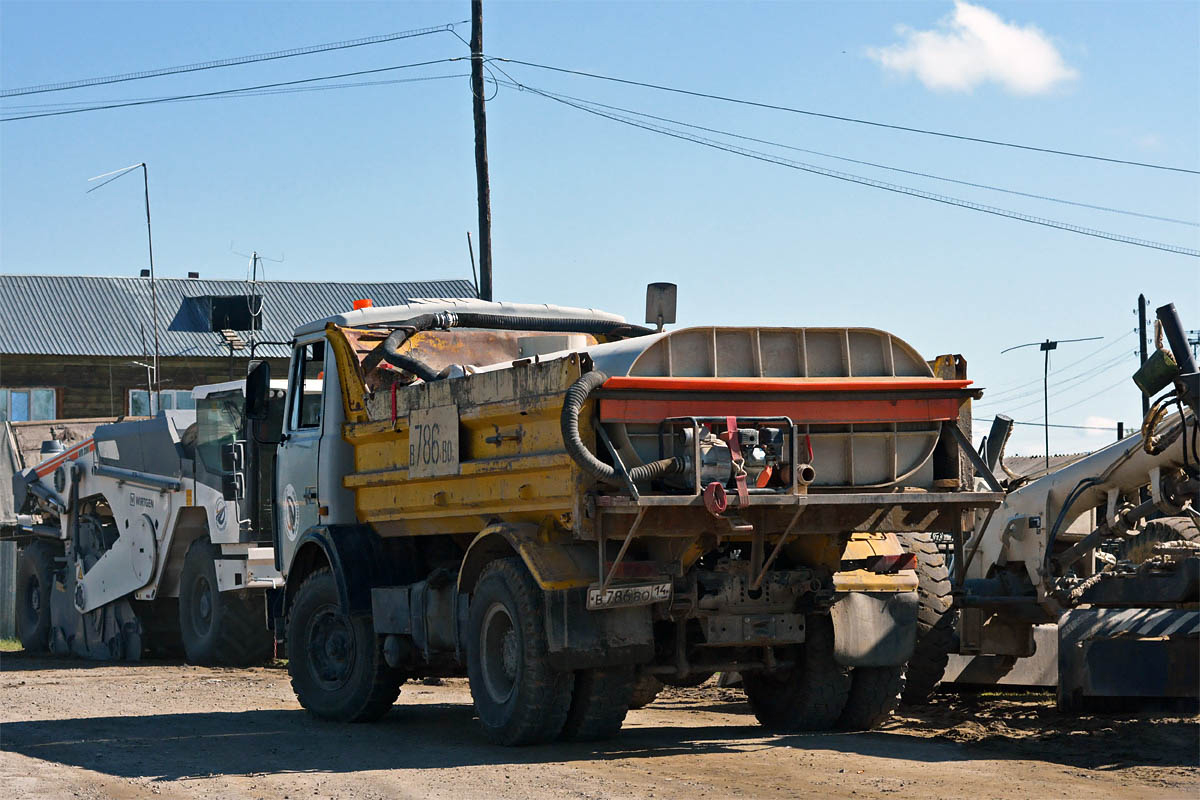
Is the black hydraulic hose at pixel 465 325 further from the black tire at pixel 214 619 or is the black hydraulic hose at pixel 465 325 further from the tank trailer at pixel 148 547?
the black tire at pixel 214 619

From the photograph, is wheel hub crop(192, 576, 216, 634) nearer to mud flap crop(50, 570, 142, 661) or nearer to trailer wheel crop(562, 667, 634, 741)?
mud flap crop(50, 570, 142, 661)

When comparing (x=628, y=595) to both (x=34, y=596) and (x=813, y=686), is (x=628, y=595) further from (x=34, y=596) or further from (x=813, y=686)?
(x=34, y=596)

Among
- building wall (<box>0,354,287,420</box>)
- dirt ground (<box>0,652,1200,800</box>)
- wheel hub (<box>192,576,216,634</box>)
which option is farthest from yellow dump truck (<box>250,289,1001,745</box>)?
building wall (<box>0,354,287,420</box>)

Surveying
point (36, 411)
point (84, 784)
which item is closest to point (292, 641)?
point (84, 784)

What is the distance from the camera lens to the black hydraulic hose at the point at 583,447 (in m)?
8.98

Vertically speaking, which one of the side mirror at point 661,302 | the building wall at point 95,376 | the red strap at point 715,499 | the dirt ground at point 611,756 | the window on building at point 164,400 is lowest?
the dirt ground at point 611,756

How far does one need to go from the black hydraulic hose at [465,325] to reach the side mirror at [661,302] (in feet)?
0.71

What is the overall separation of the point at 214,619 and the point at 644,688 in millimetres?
8997

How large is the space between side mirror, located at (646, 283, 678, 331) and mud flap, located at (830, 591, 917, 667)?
304cm

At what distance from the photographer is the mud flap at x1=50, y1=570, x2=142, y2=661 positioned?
20406 mm

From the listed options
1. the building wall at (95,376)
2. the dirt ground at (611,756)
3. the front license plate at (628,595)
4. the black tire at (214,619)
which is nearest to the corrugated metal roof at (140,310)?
the building wall at (95,376)

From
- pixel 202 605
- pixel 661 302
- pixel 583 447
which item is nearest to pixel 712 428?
pixel 583 447

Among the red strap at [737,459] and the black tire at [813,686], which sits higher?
the red strap at [737,459]

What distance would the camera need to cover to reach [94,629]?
824 inches
